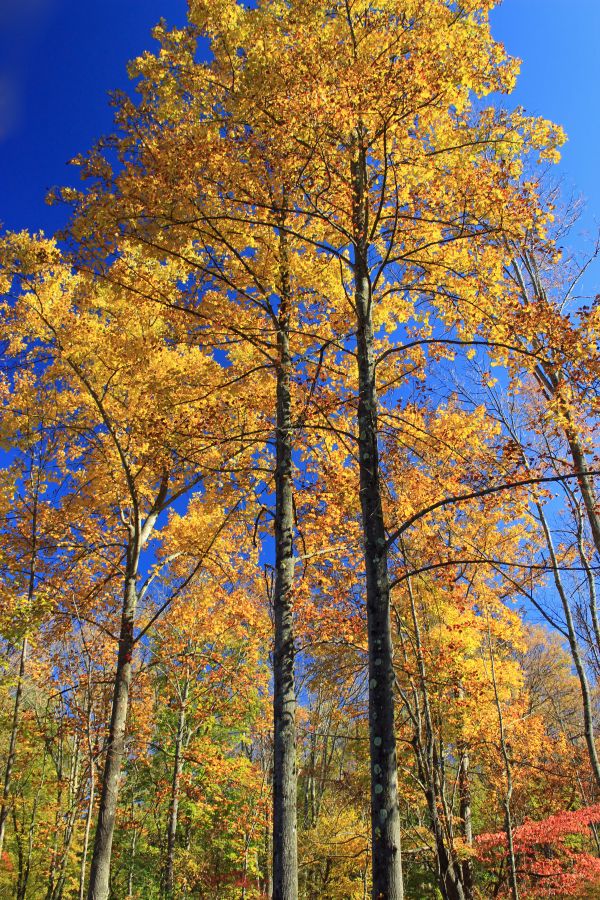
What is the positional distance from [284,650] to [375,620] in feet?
7.38

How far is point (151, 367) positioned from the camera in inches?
306

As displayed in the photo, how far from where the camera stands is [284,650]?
18.5ft

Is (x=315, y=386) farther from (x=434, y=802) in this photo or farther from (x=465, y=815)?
(x=465, y=815)

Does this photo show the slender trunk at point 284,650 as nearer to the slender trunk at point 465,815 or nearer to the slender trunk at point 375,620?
the slender trunk at point 375,620

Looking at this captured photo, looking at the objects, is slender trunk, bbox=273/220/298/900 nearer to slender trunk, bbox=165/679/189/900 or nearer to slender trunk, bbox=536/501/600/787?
slender trunk, bbox=536/501/600/787

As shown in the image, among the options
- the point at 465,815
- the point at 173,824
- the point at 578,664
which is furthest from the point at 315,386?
the point at 173,824

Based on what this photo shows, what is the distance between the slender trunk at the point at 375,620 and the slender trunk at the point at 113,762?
5049mm

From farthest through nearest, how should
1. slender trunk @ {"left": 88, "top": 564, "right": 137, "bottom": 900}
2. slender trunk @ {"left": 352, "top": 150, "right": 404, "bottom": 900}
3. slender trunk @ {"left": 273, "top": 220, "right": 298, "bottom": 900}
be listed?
slender trunk @ {"left": 88, "top": 564, "right": 137, "bottom": 900}
slender trunk @ {"left": 273, "top": 220, "right": 298, "bottom": 900}
slender trunk @ {"left": 352, "top": 150, "right": 404, "bottom": 900}

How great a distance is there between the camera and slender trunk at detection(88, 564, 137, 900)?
655 cm

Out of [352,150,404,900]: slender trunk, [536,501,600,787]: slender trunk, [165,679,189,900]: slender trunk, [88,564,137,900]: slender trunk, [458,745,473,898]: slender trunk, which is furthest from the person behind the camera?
[165,679,189,900]: slender trunk

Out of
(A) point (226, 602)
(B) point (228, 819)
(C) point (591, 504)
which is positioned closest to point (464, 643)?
(C) point (591, 504)

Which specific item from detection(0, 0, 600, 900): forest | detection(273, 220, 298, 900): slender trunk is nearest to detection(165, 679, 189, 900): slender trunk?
detection(0, 0, 600, 900): forest

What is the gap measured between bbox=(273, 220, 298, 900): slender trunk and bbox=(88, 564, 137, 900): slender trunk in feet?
9.86

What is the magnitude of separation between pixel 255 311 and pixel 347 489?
2.72 metres
